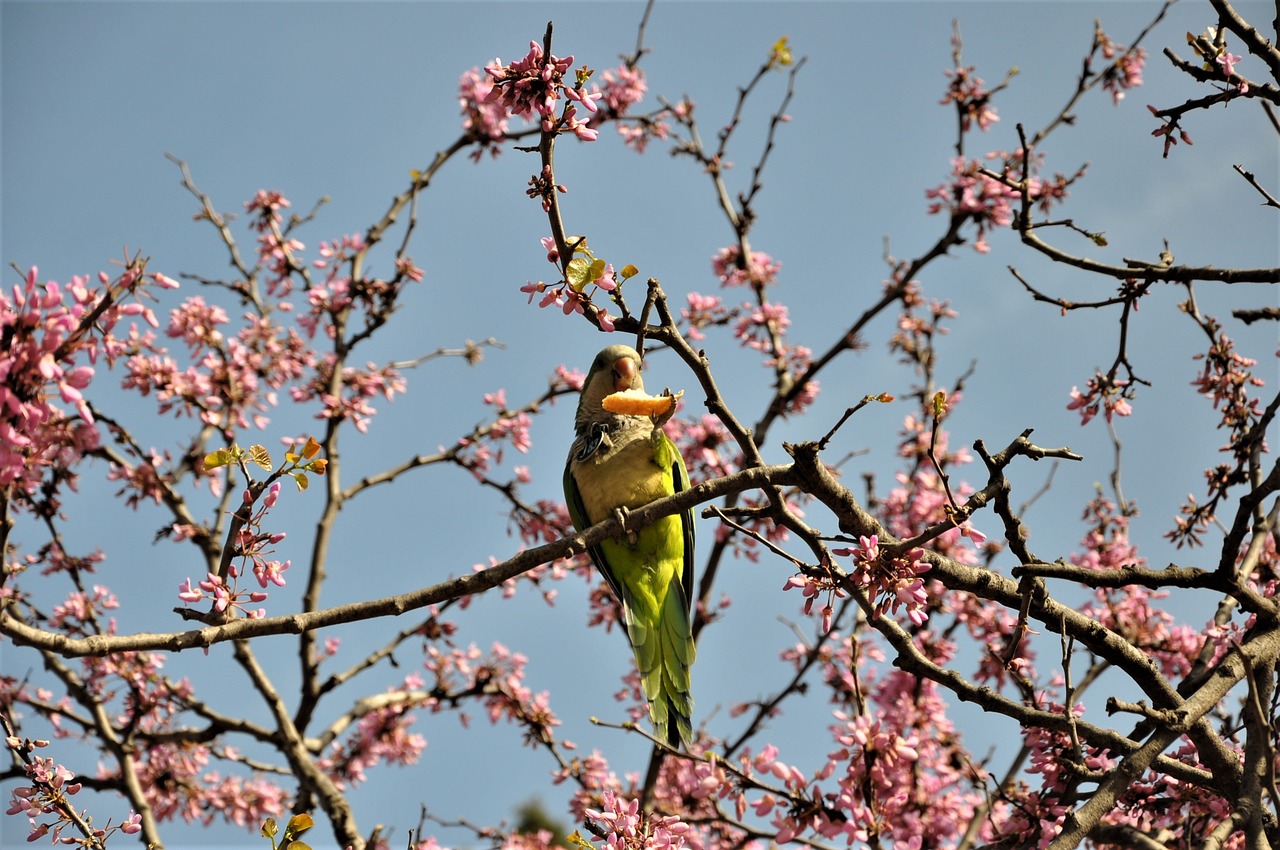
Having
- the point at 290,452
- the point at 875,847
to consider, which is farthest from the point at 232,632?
the point at 875,847

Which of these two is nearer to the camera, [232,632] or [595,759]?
[232,632]

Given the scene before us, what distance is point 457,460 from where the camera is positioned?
21.8ft

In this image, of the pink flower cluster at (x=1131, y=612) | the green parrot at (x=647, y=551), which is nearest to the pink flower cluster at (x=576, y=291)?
the green parrot at (x=647, y=551)

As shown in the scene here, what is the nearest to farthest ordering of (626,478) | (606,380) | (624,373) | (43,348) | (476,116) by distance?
(43,348), (626,478), (624,373), (606,380), (476,116)

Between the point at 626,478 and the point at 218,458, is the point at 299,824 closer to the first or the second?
the point at 218,458

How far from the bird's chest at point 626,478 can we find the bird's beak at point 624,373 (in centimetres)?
39

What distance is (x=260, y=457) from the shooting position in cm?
256

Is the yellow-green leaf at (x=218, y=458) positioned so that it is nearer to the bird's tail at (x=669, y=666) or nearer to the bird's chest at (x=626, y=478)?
the bird's chest at (x=626, y=478)

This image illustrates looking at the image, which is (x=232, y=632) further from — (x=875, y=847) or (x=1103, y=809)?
(x=1103, y=809)

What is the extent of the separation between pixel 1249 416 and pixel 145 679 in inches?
257

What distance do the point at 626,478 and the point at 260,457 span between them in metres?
2.09

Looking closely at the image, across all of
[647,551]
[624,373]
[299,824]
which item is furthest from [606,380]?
[299,824]

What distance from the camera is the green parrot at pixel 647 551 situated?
419 centimetres

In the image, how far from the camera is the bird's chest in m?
4.39
